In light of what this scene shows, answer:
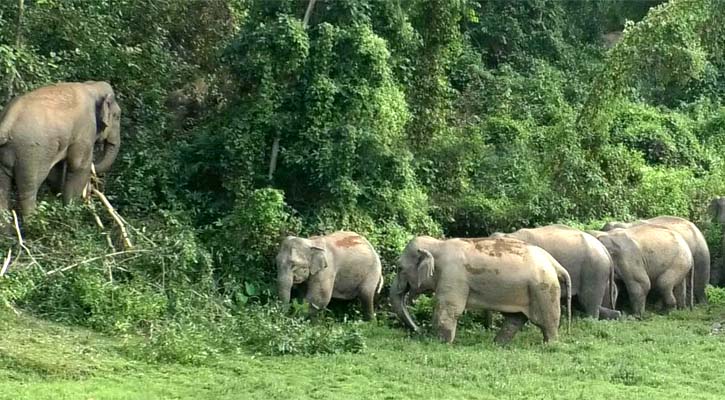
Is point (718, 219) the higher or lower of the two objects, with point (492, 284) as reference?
higher

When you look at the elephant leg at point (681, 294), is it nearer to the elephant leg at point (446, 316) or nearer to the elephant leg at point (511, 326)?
the elephant leg at point (511, 326)

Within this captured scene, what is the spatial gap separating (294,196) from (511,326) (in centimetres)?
347

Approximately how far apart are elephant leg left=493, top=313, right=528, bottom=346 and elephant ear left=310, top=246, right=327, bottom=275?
72.3 inches

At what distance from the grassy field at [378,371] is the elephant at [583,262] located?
1.69m

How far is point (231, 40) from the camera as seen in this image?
12508 mm

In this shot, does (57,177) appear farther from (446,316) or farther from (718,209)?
(718,209)

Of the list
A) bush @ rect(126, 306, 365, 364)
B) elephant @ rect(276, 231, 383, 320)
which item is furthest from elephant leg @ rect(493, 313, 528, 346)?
elephant @ rect(276, 231, 383, 320)

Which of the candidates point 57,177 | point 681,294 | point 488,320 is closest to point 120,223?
point 57,177

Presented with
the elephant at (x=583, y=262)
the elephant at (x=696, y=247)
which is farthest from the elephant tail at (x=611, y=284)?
the elephant at (x=696, y=247)

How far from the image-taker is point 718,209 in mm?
14797

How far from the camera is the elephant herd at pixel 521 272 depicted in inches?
382

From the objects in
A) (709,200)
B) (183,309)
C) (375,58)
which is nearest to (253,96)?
(375,58)

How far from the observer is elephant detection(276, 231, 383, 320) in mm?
10273

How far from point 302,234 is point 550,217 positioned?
406cm
